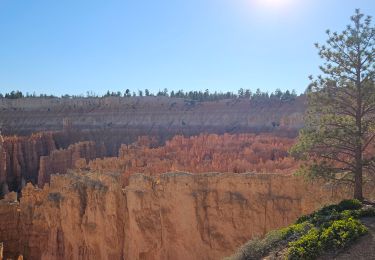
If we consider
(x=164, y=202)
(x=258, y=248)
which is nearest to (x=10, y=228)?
(x=164, y=202)

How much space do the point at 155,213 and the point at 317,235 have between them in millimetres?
9733

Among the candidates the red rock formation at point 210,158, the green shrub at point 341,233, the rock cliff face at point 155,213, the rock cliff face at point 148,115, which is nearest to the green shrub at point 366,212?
the green shrub at point 341,233

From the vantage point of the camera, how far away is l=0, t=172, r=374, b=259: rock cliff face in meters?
15.6

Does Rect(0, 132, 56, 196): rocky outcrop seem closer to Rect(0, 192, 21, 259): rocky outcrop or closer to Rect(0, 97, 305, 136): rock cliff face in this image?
Rect(0, 97, 305, 136): rock cliff face

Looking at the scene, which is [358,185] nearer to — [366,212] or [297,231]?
[366,212]

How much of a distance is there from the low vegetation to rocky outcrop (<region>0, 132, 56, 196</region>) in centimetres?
3072

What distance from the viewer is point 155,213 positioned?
18.2m

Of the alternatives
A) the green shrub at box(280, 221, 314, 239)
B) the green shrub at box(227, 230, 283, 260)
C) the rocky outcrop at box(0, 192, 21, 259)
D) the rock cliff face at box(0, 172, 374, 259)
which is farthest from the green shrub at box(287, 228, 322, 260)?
the rocky outcrop at box(0, 192, 21, 259)

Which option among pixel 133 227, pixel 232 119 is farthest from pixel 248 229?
pixel 232 119

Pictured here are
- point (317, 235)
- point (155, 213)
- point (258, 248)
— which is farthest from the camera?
point (155, 213)

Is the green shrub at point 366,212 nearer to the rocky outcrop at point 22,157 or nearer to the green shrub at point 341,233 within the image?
the green shrub at point 341,233

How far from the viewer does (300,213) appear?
1503 centimetres

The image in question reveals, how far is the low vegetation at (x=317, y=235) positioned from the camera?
8914 mm

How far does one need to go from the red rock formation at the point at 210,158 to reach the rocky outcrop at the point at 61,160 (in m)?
8.39
